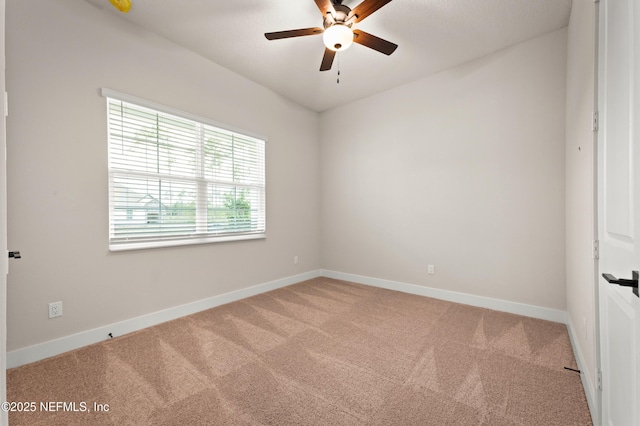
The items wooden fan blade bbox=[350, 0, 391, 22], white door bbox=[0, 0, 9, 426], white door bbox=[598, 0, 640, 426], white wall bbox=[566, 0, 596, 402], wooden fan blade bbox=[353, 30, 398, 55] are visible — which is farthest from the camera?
wooden fan blade bbox=[353, 30, 398, 55]

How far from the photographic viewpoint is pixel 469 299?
3.32 m

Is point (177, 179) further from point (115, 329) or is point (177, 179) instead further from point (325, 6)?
point (325, 6)

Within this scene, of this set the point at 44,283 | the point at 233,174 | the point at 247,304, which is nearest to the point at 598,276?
the point at 247,304

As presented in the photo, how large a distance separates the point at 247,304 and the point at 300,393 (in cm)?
181

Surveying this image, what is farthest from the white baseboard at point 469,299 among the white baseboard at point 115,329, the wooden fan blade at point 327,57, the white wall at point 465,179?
the wooden fan blade at point 327,57

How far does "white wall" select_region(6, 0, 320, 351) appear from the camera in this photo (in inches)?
80.9

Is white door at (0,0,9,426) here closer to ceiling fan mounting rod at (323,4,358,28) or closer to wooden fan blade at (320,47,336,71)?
ceiling fan mounting rod at (323,4,358,28)

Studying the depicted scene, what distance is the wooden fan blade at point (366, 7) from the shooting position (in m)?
1.99

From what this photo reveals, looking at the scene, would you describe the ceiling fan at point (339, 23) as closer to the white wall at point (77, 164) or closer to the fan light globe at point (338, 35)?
the fan light globe at point (338, 35)

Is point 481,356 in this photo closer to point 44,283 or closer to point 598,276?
point 598,276

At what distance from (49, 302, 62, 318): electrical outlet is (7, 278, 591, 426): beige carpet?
33cm

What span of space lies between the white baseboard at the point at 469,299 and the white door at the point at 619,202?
174 cm

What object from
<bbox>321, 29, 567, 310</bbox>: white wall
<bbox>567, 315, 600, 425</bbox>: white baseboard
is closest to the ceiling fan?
<bbox>321, 29, 567, 310</bbox>: white wall

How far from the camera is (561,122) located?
2742mm
